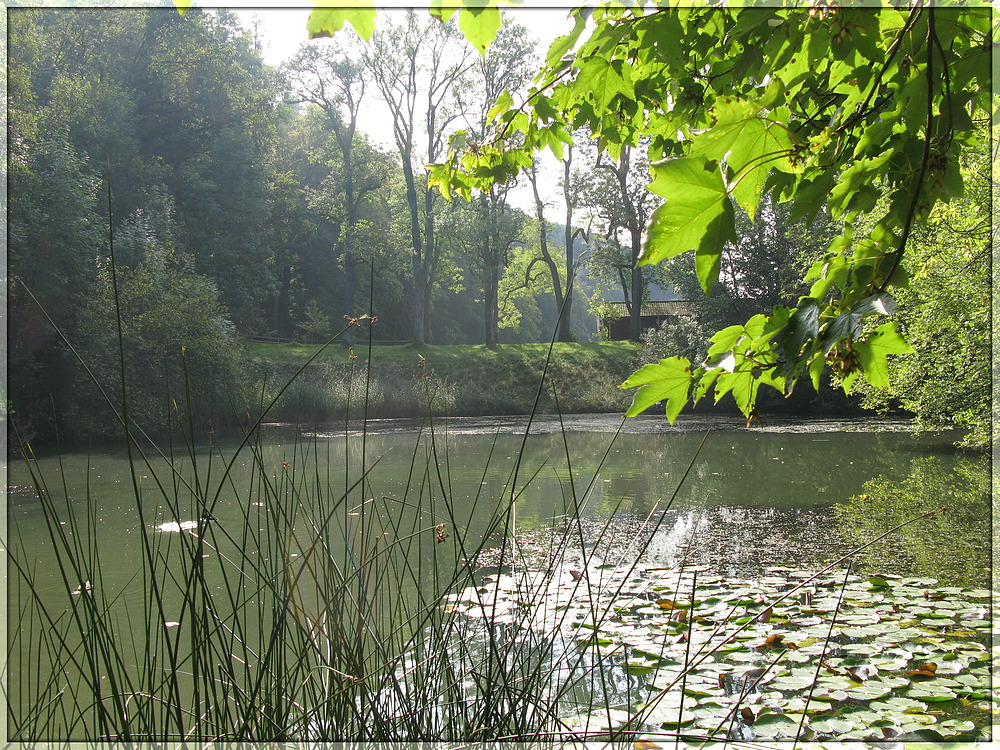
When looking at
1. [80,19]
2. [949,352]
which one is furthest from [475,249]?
[949,352]

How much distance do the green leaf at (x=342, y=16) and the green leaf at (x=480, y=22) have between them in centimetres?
10

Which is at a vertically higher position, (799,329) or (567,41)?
(567,41)

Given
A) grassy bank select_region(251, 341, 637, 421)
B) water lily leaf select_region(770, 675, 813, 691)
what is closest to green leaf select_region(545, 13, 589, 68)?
water lily leaf select_region(770, 675, 813, 691)

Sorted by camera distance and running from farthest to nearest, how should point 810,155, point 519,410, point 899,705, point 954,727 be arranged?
1. point 519,410
2. point 899,705
3. point 954,727
4. point 810,155

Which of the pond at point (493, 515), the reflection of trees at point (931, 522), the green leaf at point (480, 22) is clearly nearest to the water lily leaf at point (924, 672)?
the reflection of trees at point (931, 522)

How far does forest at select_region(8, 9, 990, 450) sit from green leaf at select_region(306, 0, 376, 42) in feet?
3.38

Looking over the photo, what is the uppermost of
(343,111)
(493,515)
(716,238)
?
(343,111)

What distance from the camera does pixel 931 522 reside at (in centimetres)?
431

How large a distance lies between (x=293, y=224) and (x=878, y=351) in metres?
23.1

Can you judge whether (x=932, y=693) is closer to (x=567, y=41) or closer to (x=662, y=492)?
(x=567, y=41)

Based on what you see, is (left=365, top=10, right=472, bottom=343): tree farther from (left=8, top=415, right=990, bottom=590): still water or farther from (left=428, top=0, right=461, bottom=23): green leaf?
(left=428, top=0, right=461, bottom=23): green leaf

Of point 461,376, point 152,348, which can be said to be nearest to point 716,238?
point 152,348

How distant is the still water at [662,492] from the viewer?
11.4 feet

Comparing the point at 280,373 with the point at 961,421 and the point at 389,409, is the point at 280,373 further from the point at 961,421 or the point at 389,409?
the point at 961,421
